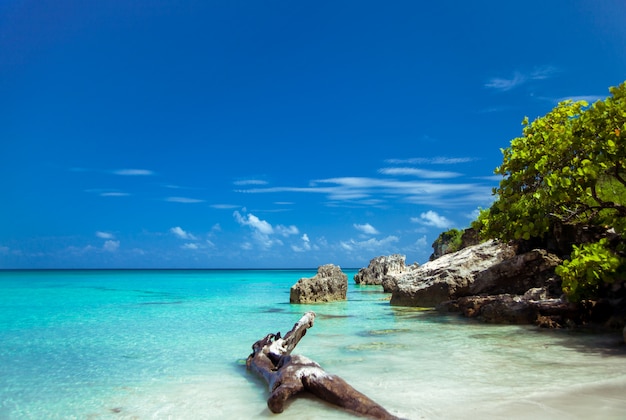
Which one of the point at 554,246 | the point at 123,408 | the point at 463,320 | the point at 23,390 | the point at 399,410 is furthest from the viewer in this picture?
the point at 554,246

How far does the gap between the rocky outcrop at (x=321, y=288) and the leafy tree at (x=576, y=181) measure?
12439 mm

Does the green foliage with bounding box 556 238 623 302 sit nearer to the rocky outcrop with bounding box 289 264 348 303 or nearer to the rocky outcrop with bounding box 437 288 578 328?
the rocky outcrop with bounding box 437 288 578 328

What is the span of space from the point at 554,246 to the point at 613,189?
232 inches

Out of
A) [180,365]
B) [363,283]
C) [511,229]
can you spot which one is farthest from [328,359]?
[363,283]

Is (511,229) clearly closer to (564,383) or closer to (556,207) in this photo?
(556,207)

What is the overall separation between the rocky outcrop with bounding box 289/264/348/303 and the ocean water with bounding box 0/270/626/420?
30.3 ft

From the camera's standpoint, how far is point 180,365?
9688 millimetres

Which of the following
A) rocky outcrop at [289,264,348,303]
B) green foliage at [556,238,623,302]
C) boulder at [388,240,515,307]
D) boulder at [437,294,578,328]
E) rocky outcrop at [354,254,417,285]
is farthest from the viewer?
rocky outcrop at [354,254,417,285]

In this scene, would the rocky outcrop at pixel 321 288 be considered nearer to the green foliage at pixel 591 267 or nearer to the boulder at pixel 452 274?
the boulder at pixel 452 274

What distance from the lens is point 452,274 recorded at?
61.2 ft

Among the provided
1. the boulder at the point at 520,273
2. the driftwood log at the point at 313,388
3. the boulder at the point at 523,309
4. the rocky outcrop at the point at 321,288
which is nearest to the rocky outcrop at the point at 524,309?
the boulder at the point at 523,309

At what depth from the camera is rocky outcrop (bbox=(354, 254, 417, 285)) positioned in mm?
51750

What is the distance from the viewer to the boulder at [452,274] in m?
18.3

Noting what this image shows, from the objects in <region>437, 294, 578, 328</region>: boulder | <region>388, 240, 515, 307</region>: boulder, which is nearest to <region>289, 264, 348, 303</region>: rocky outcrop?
<region>388, 240, 515, 307</region>: boulder
